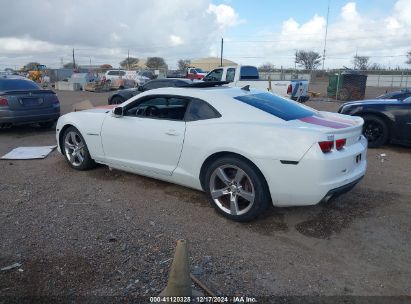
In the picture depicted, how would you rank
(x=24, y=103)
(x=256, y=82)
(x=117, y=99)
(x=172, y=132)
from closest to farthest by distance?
(x=172, y=132) < (x=24, y=103) < (x=117, y=99) < (x=256, y=82)

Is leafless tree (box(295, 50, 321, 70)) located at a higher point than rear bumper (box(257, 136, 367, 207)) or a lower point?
higher

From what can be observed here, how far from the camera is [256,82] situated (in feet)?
46.4

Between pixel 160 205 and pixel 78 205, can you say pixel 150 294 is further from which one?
pixel 78 205

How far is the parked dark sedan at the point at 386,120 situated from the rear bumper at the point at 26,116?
290 inches

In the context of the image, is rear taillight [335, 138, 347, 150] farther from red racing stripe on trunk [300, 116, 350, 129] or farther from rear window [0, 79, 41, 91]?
rear window [0, 79, 41, 91]

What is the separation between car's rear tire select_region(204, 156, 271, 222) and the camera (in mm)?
3863

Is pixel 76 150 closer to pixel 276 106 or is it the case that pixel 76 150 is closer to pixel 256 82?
pixel 276 106

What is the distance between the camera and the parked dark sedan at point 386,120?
24.2 feet

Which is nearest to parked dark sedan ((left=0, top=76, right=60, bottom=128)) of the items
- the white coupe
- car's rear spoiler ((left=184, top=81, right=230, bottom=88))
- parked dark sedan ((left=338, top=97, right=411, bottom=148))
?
the white coupe

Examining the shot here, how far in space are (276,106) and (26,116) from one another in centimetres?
675

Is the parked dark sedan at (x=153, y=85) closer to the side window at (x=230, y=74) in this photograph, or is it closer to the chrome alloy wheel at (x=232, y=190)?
the side window at (x=230, y=74)

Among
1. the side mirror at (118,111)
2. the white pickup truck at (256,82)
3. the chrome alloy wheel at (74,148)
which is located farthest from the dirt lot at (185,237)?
the white pickup truck at (256,82)

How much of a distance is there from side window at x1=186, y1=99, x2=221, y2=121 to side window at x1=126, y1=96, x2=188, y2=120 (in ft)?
0.38

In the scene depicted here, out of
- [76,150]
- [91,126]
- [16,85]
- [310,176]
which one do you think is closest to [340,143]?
[310,176]
